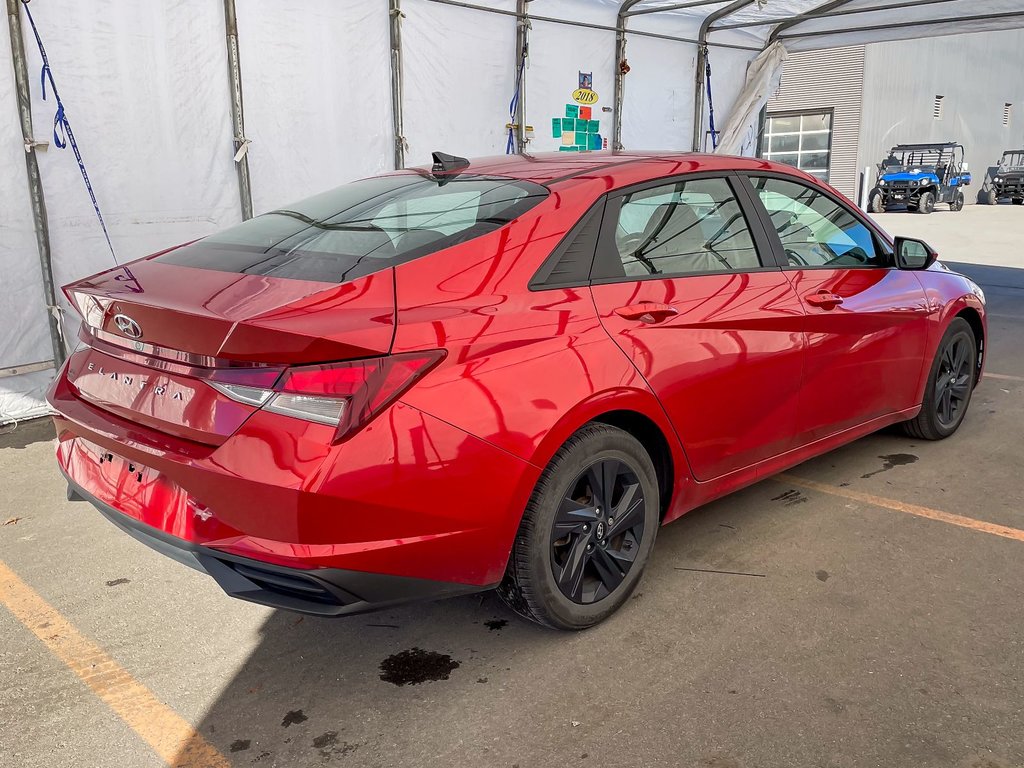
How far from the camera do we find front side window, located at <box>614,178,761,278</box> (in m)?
3.04

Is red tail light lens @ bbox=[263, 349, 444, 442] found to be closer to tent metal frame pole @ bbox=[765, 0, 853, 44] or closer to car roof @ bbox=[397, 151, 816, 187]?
car roof @ bbox=[397, 151, 816, 187]

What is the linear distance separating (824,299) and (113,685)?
9.63 ft

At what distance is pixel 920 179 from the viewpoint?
25.1 m

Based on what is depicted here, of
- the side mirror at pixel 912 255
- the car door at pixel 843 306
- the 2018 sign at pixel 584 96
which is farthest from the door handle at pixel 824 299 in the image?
the 2018 sign at pixel 584 96

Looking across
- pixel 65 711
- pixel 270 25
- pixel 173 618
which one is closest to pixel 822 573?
pixel 173 618

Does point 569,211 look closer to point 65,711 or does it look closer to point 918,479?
point 65,711

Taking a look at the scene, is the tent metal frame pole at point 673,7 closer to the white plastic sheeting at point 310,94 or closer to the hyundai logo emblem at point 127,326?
the white plastic sheeting at point 310,94

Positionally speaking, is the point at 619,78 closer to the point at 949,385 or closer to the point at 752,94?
the point at 752,94

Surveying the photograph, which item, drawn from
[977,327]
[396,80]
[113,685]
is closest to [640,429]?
[113,685]

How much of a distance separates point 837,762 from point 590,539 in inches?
37.1

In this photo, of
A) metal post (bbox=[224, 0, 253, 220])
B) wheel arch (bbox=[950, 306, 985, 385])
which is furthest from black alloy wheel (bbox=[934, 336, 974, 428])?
metal post (bbox=[224, 0, 253, 220])

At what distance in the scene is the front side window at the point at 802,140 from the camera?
28.1 metres

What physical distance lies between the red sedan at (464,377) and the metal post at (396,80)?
12.5ft

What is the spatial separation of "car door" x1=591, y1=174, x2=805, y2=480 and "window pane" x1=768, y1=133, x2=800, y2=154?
27.5 meters
